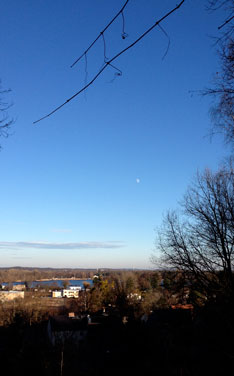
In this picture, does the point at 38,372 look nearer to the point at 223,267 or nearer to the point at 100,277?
the point at 223,267

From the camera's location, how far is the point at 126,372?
12484 mm

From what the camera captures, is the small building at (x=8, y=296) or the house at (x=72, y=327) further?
the small building at (x=8, y=296)

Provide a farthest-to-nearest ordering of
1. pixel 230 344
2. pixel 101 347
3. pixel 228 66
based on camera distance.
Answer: pixel 101 347, pixel 230 344, pixel 228 66

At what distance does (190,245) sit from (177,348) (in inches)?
372

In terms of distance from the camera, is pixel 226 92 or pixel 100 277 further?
pixel 100 277

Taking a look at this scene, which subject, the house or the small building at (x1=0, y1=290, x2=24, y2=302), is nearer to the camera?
the house

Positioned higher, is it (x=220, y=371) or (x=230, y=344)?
(x=230, y=344)

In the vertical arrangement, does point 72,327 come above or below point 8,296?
above

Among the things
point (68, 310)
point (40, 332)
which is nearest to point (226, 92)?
point (40, 332)

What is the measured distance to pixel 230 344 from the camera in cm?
706

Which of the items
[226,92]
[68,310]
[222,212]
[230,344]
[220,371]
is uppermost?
[226,92]

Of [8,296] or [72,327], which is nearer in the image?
[72,327]

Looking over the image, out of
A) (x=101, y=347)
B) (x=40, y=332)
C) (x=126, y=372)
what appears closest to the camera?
(x=126, y=372)

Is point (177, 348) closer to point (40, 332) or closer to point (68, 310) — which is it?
point (40, 332)
